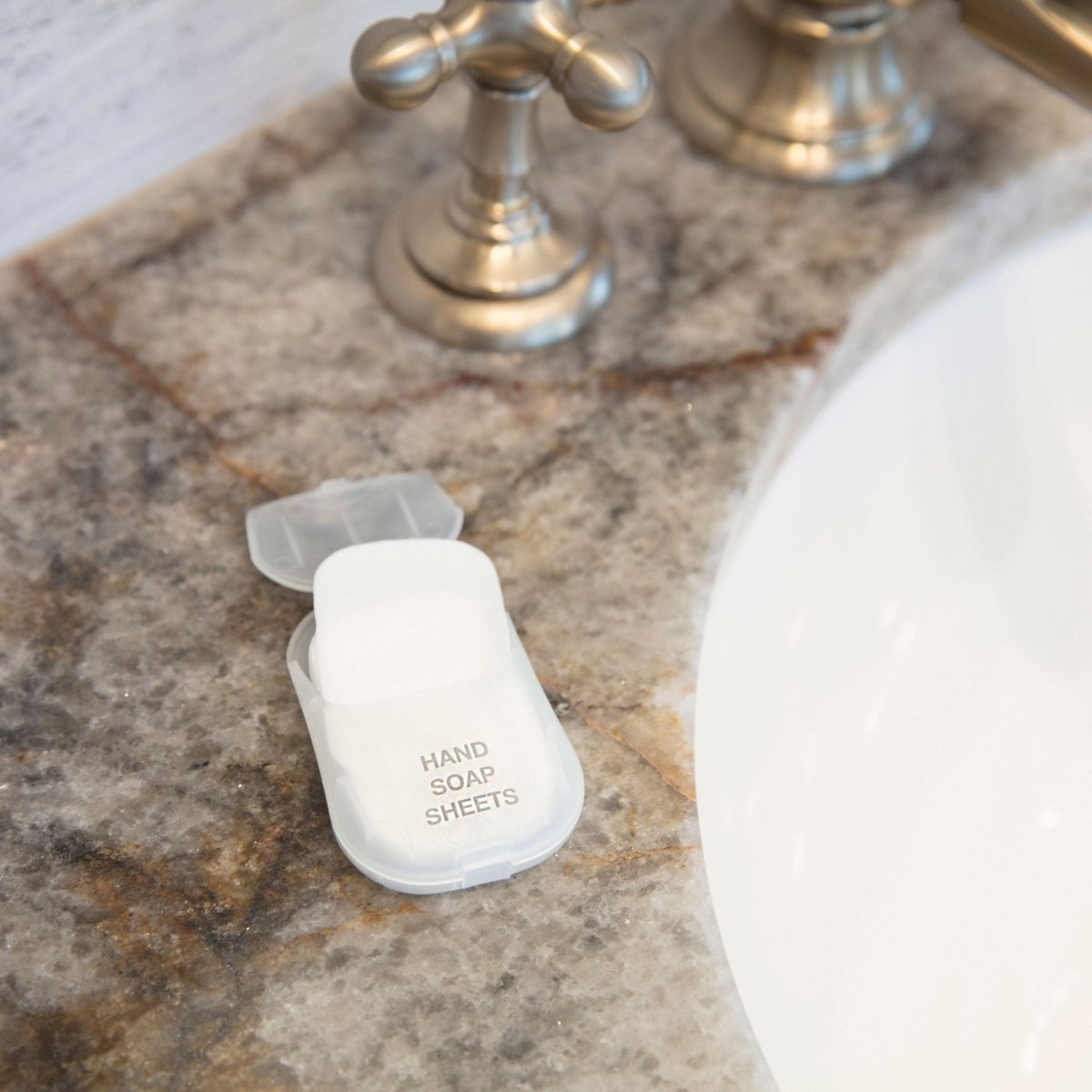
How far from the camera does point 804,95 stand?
58 centimetres

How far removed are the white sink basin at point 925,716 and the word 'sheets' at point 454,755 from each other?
3.6 inches

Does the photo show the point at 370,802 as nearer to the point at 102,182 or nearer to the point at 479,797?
the point at 479,797

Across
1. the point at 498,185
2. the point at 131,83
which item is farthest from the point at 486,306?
the point at 131,83

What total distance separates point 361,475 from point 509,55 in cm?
16

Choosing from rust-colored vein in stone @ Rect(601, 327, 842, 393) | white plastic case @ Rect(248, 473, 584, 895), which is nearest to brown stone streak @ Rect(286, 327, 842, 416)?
rust-colored vein in stone @ Rect(601, 327, 842, 393)

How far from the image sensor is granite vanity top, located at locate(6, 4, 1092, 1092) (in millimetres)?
340

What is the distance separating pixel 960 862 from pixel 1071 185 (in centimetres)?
37

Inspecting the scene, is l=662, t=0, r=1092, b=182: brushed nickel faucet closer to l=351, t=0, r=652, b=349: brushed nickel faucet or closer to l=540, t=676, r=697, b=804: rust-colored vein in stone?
l=351, t=0, r=652, b=349: brushed nickel faucet

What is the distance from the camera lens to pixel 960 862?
1.55ft

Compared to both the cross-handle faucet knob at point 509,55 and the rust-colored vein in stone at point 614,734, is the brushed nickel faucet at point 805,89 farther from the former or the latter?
the rust-colored vein in stone at point 614,734

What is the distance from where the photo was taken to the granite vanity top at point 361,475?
34 centimetres

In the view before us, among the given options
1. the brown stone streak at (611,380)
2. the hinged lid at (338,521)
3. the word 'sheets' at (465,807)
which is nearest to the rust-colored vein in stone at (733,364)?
the brown stone streak at (611,380)

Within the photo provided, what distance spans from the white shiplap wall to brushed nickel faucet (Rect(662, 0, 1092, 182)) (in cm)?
16

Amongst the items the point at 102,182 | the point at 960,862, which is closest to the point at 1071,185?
the point at 960,862
